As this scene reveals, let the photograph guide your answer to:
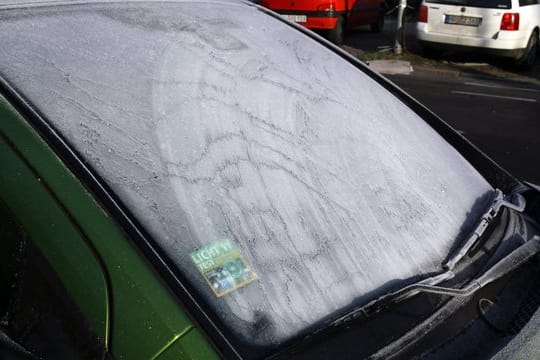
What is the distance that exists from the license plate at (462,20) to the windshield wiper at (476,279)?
36.8ft

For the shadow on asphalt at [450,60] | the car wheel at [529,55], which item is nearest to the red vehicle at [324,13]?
the shadow on asphalt at [450,60]

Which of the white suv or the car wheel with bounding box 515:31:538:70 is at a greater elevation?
the white suv

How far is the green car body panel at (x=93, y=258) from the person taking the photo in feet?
4.65

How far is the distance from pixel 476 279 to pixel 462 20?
1190 centimetres

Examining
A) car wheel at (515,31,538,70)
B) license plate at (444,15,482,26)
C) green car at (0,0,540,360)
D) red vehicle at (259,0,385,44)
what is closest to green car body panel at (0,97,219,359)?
green car at (0,0,540,360)

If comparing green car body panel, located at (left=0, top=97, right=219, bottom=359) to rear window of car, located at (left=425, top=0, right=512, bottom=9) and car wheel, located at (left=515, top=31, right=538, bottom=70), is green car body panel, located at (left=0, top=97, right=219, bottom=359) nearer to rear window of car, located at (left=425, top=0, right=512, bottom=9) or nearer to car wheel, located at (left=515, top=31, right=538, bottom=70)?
rear window of car, located at (left=425, top=0, right=512, bottom=9)

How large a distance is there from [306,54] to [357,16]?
580 inches

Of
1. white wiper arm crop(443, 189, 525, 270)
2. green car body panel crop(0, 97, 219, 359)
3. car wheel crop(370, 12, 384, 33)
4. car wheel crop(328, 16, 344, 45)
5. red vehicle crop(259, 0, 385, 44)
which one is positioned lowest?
car wheel crop(370, 12, 384, 33)

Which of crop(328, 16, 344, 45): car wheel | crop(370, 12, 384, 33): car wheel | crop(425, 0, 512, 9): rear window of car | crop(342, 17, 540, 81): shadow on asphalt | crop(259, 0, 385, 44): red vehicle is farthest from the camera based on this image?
crop(370, 12, 384, 33): car wheel

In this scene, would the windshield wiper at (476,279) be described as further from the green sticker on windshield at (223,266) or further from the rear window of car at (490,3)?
the rear window of car at (490,3)

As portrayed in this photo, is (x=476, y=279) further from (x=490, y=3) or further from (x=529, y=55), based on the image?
(x=529, y=55)

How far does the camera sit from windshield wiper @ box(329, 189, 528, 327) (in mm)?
1763

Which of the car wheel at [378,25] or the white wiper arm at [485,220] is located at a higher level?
the white wiper arm at [485,220]

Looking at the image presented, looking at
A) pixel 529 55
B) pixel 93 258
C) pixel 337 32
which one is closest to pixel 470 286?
pixel 93 258
